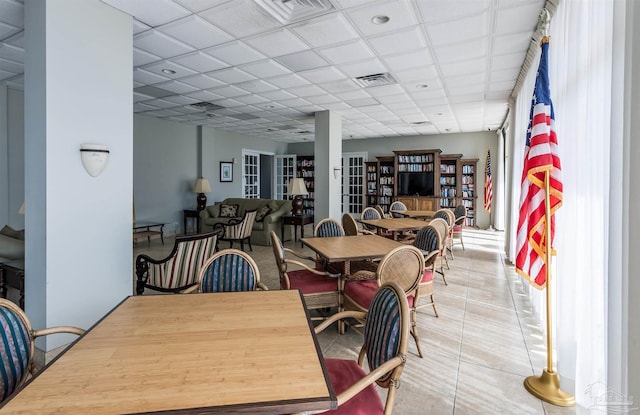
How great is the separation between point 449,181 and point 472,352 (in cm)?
837

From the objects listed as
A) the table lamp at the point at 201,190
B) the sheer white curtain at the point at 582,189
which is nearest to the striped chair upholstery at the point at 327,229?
the sheer white curtain at the point at 582,189

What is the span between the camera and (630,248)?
1.34 m

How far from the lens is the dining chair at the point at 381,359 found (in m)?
1.43

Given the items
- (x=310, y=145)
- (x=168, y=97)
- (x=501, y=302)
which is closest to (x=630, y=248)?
(x=501, y=302)

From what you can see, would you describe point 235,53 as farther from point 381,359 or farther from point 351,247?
point 381,359

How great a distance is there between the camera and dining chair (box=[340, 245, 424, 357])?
258 centimetres

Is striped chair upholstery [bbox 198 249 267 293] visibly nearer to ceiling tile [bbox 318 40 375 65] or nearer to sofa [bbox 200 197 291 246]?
ceiling tile [bbox 318 40 375 65]

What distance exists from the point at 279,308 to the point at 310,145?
11.4 meters

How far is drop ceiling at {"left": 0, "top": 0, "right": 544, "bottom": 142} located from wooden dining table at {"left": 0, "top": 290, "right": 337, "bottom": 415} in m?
2.79

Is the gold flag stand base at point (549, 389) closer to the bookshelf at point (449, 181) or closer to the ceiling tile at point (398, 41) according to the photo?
the ceiling tile at point (398, 41)

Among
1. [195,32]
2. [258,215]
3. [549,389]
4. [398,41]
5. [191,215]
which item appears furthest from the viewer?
[191,215]

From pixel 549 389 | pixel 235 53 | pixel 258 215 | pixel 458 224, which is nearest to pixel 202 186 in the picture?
pixel 258 215

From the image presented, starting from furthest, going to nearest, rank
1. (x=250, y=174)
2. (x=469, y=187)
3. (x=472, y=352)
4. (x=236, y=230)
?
(x=250, y=174), (x=469, y=187), (x=236, y=230), (x=472, y=352)

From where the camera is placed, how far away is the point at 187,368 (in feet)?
4.08
